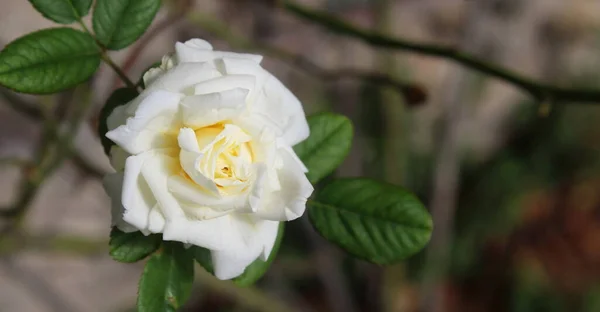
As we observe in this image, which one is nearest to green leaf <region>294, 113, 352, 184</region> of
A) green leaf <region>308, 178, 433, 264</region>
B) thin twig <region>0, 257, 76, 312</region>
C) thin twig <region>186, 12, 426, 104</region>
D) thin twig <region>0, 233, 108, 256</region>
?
green leaf <region>308, 178, 433, 264</region>

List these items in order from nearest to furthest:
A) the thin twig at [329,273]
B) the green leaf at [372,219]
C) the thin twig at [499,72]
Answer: the green leaf at [372,219]
the thin twig at [499,72]
the thin twig at [329,273]

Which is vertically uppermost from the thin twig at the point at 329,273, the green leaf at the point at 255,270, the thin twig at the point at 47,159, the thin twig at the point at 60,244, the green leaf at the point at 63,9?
the green leaf at the point at 63,9

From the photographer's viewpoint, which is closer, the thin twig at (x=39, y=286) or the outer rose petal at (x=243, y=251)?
the outer rose petal at (x=243, y=251)

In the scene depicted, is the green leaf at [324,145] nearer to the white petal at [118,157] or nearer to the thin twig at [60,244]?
the white petal at [118,157]

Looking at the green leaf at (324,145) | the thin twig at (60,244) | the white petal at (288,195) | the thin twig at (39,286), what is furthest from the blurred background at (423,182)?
the white petal at (288,195)

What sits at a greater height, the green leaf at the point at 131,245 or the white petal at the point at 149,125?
the white petal at the point at 149,125

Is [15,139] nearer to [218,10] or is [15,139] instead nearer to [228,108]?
[218,10]

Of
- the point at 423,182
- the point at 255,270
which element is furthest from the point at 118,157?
the point at 423,182
